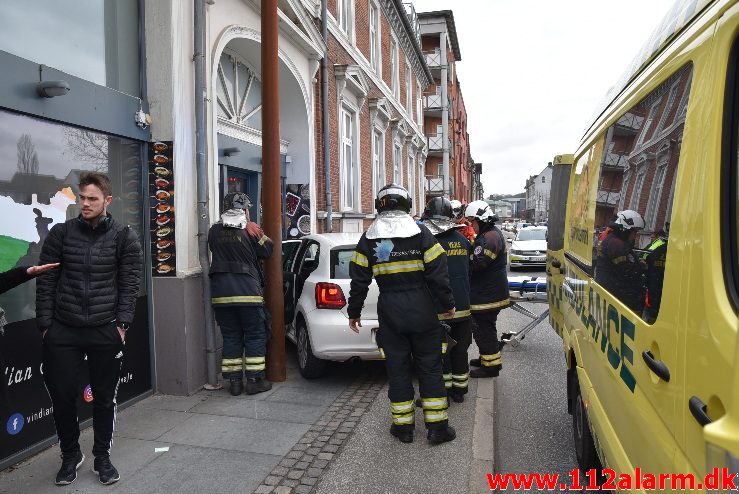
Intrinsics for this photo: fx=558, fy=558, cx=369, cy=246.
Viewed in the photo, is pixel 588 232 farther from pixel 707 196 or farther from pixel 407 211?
pixel 707 196

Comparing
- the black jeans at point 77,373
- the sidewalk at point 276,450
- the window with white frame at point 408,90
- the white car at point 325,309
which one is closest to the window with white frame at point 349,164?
the white car at point 325,309

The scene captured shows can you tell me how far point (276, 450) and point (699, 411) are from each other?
314 cm

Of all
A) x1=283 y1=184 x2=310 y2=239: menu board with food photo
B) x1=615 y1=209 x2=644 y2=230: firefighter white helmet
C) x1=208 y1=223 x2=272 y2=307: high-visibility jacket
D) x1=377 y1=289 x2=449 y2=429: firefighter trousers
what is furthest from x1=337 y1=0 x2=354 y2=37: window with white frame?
x1=615 y1=209 x2=644 y2=230: firefighter white helmet

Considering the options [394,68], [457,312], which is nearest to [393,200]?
[457,312]

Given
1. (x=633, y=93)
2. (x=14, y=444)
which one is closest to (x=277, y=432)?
A: (x=14, y=444)

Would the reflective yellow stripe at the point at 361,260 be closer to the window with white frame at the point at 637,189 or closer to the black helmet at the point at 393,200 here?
the black helmet at the point at 393,200

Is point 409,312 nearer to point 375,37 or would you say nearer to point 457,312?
point 457,312

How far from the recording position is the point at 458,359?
504 cm

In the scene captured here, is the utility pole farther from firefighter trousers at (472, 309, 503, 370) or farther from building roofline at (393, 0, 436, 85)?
building roofline at (393, 0, 436, 85)

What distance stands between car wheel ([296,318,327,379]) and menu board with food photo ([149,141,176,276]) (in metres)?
1.51

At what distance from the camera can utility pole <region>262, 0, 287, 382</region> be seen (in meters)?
5.67

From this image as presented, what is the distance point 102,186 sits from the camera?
3.45 metres

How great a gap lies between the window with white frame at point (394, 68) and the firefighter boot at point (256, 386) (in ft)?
51.0

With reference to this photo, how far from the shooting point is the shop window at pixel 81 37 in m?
4.00
